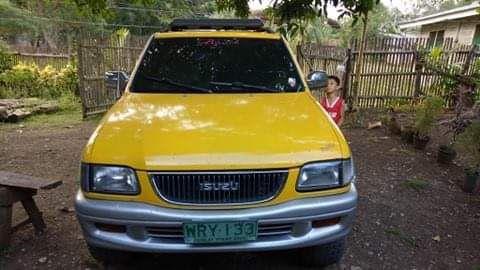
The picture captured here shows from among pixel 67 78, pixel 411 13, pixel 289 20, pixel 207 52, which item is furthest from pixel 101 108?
pixel 411 13

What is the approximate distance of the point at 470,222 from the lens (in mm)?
4020

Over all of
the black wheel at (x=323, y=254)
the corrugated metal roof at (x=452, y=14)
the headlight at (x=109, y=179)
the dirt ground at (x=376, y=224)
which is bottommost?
the dirt ground at (x=376, y=224)

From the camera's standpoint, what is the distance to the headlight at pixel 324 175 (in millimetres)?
2475

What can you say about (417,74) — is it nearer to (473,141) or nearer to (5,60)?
(473,141)

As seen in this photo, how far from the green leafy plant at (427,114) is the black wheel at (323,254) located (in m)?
3.77

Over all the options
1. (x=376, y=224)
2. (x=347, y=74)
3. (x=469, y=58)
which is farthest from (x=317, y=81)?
(x=469, y=58)

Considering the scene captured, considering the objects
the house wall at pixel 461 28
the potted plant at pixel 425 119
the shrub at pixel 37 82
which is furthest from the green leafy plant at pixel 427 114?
the house wall at pixel 461 28

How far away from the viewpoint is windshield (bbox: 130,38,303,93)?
11.7 ft

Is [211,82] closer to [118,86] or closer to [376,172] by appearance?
[118,86]

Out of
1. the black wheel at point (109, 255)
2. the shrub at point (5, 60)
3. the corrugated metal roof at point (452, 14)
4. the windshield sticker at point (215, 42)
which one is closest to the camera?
the black wheel at point (109, 255)

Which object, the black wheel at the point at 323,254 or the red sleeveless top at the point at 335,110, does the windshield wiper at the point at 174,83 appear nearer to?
the black wheel at the point at 323,254

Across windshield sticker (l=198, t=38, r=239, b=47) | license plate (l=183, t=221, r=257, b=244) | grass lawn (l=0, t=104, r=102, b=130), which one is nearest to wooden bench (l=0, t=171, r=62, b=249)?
license plate (l=183, t=221, r=257, b=244)

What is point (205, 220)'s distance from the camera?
2363 mm

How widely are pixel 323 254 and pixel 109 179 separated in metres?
1.63
